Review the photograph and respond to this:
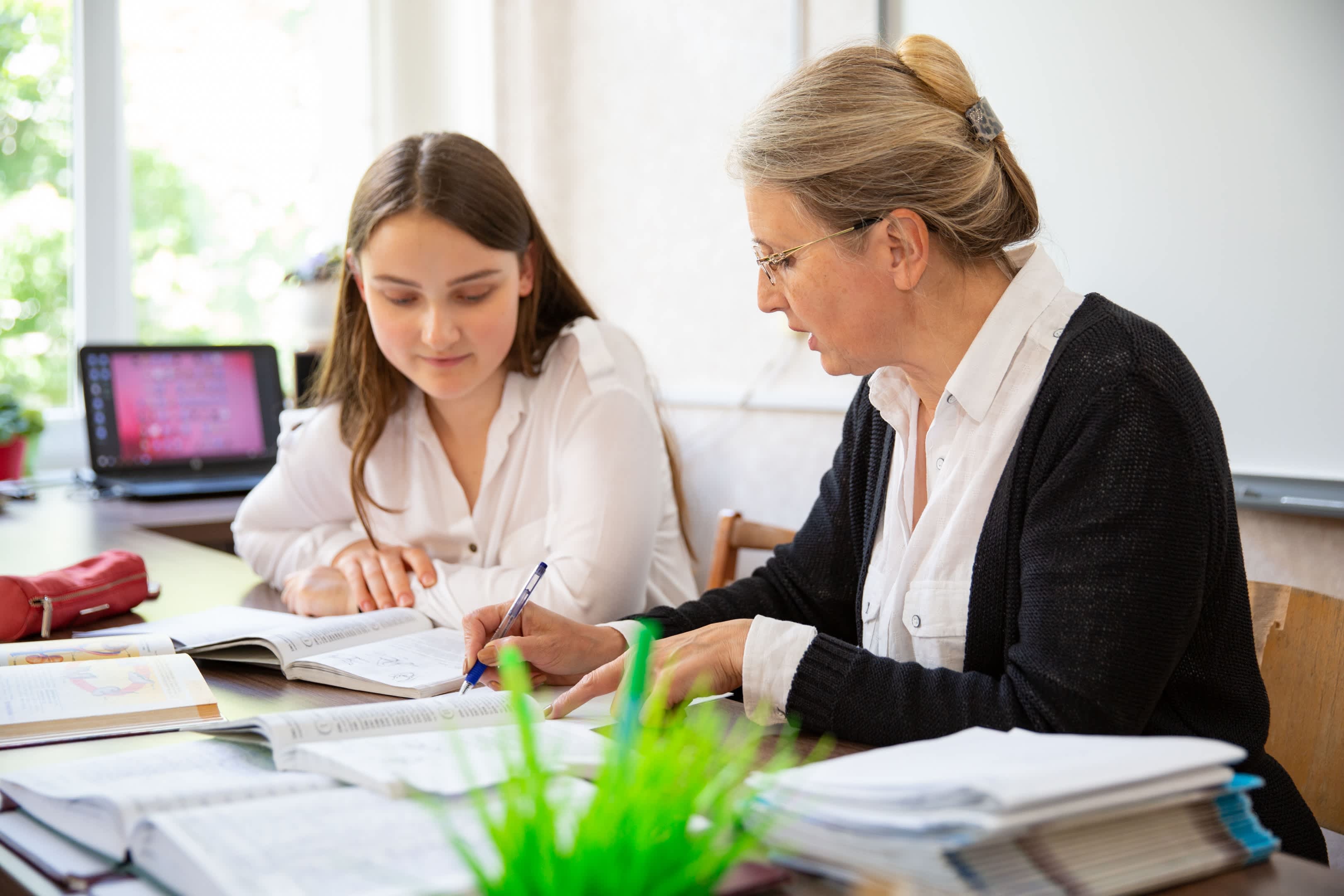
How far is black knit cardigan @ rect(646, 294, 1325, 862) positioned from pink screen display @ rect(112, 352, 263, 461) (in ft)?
7.35

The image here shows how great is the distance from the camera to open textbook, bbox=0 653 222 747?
99 cm

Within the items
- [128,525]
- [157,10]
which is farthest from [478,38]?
[128,525]

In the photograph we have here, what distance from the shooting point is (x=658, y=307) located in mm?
2977

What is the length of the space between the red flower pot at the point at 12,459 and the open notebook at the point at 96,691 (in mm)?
1868

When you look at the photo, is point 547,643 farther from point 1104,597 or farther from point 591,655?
point 1104,597

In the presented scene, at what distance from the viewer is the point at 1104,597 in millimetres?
919

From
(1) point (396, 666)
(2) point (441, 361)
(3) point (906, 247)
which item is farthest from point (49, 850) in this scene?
(2) point (441, 361)

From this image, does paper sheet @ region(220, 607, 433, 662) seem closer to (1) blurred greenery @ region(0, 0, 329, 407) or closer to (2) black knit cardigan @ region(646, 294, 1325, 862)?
(2) black knit cardigan @ region(646, 294, 1325, 862)

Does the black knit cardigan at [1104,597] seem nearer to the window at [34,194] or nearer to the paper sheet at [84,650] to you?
the paper sheet at [84,650]

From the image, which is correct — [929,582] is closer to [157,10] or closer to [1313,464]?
[1313,464]

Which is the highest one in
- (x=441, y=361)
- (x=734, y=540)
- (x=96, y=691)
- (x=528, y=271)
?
(x=528, y=271)

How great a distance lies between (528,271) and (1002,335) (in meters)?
0.84

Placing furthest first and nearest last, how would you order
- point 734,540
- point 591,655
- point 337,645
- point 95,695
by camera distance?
point 734,540 < point 337,645 < point 591,655 < point 95,695

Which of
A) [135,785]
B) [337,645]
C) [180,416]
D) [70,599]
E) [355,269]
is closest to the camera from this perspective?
[135,785]
